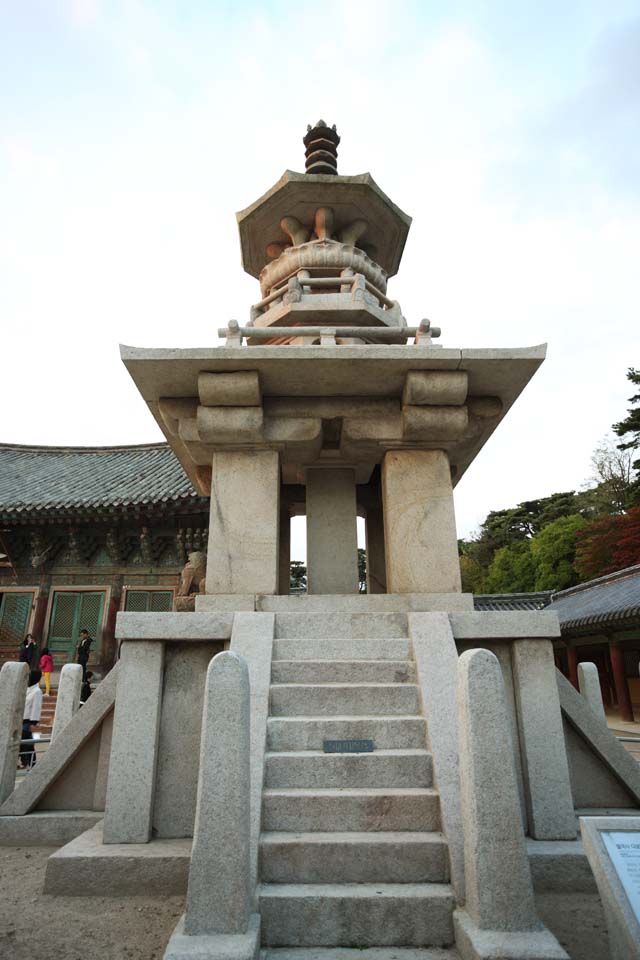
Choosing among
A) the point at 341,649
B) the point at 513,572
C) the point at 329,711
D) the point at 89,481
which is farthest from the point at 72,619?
the point at 513,572

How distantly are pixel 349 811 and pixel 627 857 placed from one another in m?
1.53

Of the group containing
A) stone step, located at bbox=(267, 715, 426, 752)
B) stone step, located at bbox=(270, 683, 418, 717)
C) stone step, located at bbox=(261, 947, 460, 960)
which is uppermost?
stone step, located at bbox=(270, 683, 418, 717)

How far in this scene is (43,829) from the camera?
4.42 metres

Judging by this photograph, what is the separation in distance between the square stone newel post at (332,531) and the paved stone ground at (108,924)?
355cm

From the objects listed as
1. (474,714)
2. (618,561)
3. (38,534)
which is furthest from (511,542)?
(474,714)

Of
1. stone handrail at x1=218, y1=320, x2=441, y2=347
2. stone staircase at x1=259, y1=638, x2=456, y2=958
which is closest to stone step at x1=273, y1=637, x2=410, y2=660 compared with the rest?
stone staircase at x1=259, y1=638, x2=456, y2=958

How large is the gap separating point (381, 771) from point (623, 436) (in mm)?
35940

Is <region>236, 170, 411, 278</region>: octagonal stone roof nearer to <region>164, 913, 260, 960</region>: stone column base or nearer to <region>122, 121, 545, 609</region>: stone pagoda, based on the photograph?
<region>122, 121, 545, 609</region>: stone pagoda

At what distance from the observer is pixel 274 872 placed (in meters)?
3.06

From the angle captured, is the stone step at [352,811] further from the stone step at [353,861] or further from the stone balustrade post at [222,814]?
the stone balustrade post at [222,814]

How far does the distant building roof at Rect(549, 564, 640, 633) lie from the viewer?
16.0 m

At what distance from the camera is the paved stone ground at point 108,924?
279cm

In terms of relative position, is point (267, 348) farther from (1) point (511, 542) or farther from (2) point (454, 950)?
(1) point (511, 542)

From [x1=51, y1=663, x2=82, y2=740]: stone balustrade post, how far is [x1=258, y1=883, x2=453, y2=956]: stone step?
15.8ft
